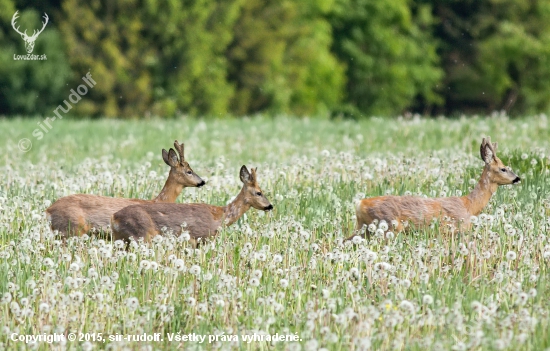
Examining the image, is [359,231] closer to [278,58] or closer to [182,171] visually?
[182,171]

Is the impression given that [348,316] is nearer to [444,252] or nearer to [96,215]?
[444,252]

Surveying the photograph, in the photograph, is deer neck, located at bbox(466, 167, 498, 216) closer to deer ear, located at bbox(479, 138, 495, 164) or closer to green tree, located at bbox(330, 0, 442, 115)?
deer ear, located at bbox(479, 138, 495, 164)

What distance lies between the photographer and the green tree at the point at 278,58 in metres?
42.6

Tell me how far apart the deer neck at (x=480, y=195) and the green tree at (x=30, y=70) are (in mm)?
28083

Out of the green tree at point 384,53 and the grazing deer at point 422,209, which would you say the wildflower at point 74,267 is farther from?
the green tree at point 384,53

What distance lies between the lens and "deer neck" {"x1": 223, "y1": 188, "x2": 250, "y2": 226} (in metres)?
8.02

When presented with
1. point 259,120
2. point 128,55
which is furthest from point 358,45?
point 259,120

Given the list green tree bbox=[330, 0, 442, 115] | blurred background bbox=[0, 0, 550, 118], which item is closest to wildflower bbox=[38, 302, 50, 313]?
blurred background bbox=[0, 0, 550, 118]

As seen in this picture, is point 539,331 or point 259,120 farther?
point 259,120

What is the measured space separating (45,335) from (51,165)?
8940mm

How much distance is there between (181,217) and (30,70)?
1135 inches

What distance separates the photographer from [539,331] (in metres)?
5.32

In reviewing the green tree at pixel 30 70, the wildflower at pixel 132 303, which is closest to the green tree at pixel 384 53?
the green tree at pixel 30 70

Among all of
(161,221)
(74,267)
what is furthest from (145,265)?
(161,221)
